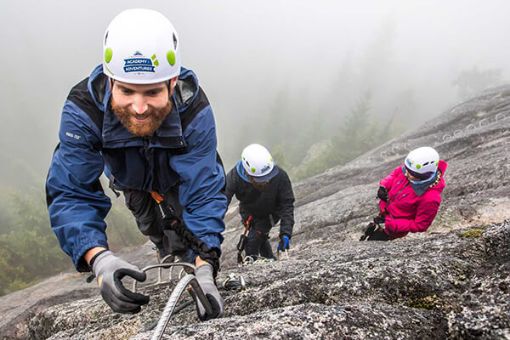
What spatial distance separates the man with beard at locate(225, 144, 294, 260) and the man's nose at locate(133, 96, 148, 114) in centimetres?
511

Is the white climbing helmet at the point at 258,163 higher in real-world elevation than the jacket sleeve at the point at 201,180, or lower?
lower

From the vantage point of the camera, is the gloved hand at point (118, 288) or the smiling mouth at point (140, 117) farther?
the smiling mouth at point (140, 117)

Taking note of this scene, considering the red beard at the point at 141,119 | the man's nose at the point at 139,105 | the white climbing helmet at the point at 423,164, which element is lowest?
the white climbing helmet at the point at 423,164

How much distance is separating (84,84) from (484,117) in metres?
23.3

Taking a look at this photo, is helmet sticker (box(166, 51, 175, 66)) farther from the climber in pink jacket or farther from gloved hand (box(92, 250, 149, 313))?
the climber in pink jacket

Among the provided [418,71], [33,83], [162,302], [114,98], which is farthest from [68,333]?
[33,83]

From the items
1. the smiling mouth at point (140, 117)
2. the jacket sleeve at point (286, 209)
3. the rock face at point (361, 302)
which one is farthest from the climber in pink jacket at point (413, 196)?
the smiling mouth at point (140, 117)

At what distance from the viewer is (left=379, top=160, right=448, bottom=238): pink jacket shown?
25.2 ft

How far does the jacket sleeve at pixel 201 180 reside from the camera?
3633 millimetres

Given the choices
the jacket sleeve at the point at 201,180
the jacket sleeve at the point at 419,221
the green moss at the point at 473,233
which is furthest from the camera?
the jacket sleeve at the point at 419,221

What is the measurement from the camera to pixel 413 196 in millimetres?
8039

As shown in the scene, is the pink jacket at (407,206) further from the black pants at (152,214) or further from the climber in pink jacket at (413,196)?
the black pants at (152,214)

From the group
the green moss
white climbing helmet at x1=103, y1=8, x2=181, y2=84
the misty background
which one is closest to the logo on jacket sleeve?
white climbing helmet at x1=103, y1=8, x2=181, y2=84

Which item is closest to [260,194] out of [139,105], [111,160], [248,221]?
[248,221]
